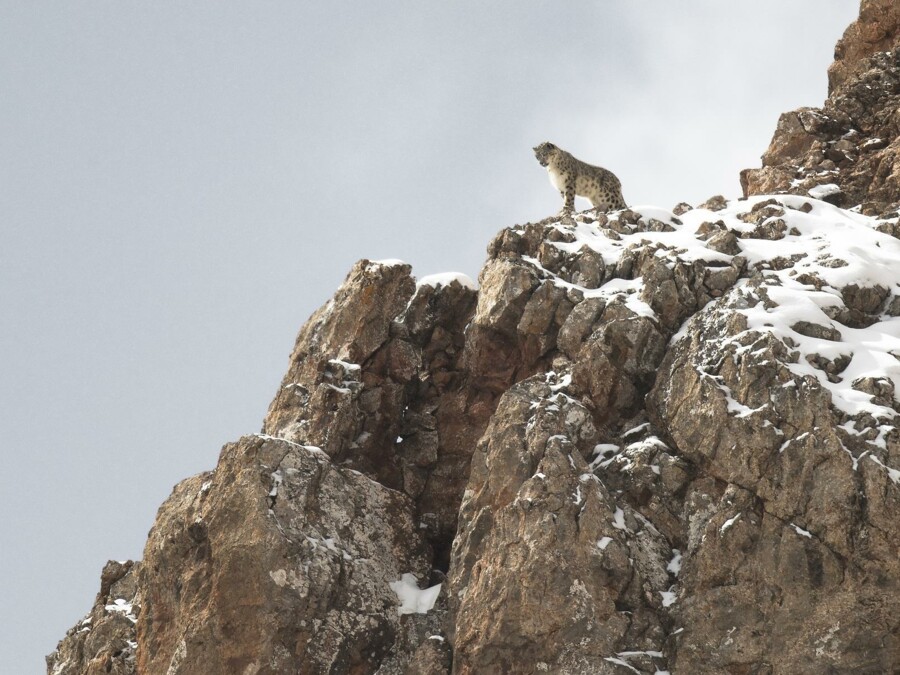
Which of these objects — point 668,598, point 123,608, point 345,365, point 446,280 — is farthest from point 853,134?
point 123,608

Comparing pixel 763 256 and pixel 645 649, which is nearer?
pixel 645 649

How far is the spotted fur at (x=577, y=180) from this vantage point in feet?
100

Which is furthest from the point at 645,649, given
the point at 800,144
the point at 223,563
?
the point at 800,144

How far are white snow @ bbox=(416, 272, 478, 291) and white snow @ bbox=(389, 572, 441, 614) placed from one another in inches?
298

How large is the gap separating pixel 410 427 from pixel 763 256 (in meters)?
8.81

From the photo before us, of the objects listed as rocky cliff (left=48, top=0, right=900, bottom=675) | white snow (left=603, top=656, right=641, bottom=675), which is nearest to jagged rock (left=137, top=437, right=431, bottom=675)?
rocky cliff (left=48, top=0, right=900, bottom=675)

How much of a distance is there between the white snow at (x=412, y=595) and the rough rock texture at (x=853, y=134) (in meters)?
14.9

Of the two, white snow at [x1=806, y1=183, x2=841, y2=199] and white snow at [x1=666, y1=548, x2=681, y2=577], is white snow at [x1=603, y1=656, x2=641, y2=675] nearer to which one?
white snow at [x1=666, y1=548, x2=681, y2=577]

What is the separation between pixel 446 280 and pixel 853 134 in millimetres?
14640

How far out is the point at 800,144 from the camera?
32.4m

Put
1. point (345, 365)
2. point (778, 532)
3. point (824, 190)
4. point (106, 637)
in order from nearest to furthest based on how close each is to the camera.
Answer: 1. point (778, 532)
2. point (106, 637)
3. point (345, 365)
4. point (824, 190)

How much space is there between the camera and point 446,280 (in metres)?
25.7

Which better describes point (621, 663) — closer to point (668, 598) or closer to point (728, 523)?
point (668, 598)

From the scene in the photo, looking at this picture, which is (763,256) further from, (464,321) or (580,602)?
(580,602)
